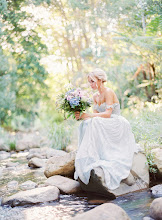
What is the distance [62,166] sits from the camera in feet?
14.8

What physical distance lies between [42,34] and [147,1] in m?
6.69

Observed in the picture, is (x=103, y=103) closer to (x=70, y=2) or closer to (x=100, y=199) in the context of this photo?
(x=100, y=199)

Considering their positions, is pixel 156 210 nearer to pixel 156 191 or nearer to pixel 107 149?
pixel 156 191

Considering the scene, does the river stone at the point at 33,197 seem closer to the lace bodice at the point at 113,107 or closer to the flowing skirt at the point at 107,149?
→ the flowing skirt at the point at 107,149

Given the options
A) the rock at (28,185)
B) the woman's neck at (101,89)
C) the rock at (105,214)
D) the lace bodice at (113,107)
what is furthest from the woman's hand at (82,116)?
the rock at (105,214)

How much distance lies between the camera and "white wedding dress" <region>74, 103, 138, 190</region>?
12.1ft

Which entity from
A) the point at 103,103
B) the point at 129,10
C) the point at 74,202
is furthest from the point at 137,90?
the point at 74,202

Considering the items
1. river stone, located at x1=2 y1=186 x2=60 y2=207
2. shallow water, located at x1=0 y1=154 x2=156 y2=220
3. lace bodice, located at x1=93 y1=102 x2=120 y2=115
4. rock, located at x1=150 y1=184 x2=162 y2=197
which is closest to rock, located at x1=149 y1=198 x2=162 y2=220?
shallow water, located at x1=0 y1=154 x2=156 y2=220

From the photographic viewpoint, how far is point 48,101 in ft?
53.6

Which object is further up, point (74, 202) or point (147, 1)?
point (147, 1)

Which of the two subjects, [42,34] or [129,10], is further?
[42,34]

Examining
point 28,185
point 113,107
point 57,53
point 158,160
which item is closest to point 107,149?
point 113,107

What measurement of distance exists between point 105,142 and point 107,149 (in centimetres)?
11

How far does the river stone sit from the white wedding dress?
445 millimetres
